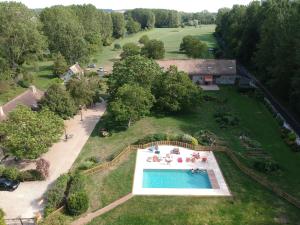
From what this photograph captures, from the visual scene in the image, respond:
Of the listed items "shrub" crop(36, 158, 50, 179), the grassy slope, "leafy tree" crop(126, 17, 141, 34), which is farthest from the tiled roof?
"leafy tree" crop(126, 17, 141, 34)

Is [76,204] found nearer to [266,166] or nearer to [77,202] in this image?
[77,202]

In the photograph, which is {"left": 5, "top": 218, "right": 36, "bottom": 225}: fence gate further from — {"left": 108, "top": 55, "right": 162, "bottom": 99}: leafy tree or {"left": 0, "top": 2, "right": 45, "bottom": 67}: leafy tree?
{"left": 0, "top": 2, "right": 45, "bottom": 67}: leafy tree

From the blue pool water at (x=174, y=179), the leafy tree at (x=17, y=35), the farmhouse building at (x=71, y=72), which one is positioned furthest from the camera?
the farmhouse building at (x=71, y=72)

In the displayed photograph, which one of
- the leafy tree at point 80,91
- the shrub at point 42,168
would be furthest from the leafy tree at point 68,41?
the shrub at point 42,168

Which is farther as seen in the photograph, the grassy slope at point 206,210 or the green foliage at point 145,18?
the green foliage at point 145,18

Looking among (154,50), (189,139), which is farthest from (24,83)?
(189,139)

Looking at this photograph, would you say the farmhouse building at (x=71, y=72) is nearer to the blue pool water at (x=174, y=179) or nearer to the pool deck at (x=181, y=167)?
the pool deck at (x=181, y=167)

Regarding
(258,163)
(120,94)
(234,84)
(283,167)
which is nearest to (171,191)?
(258,163)
